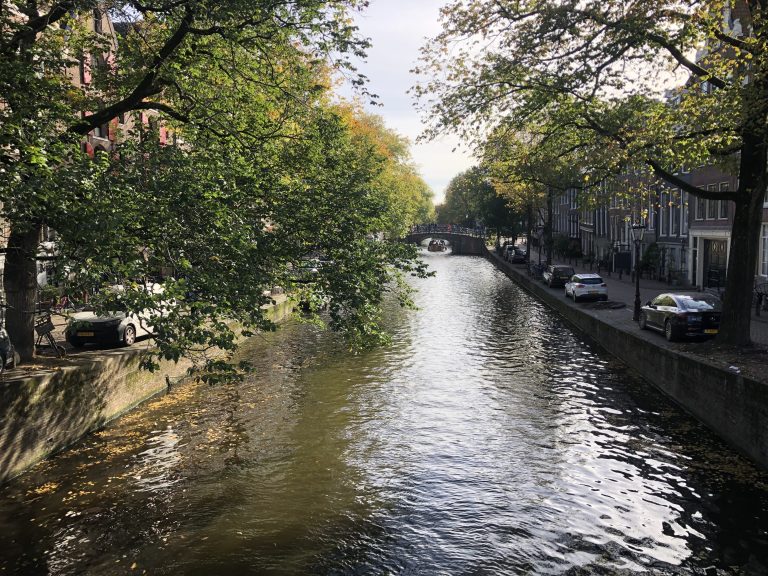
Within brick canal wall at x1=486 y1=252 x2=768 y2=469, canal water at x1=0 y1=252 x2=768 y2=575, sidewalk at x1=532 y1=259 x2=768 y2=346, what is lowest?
canal water at x1=0 y1=252 x2=768 y2=575

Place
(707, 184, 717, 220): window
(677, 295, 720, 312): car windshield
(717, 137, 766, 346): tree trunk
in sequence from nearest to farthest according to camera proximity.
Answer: (717, 137, 766, 346): tree trunk < (677, 295, 720, 312): car windshield < (707, 184, 717, 220): window

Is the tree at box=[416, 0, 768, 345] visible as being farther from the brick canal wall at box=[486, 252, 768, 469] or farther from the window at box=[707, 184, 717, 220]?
the window at box=[707, 184, 717, 220]

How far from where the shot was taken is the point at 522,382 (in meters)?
18.5

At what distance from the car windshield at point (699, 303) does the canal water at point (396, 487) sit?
2.77 meters

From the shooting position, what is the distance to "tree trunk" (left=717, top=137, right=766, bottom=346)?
598 inches

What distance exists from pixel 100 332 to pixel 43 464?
550cm

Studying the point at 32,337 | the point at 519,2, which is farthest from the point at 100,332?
the point at 519,2

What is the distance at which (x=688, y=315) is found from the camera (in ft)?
61.2

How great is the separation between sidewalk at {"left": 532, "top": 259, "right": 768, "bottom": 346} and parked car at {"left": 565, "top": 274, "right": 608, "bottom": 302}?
949 mm

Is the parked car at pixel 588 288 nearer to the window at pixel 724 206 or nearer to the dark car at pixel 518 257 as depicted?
the window at pixel 724 206

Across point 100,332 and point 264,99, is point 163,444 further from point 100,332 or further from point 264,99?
point 264,99

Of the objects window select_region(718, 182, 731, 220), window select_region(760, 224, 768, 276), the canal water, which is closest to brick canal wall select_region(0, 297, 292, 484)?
the canal water

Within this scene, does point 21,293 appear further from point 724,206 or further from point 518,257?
point 518,257

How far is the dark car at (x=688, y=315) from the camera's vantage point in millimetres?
18516
